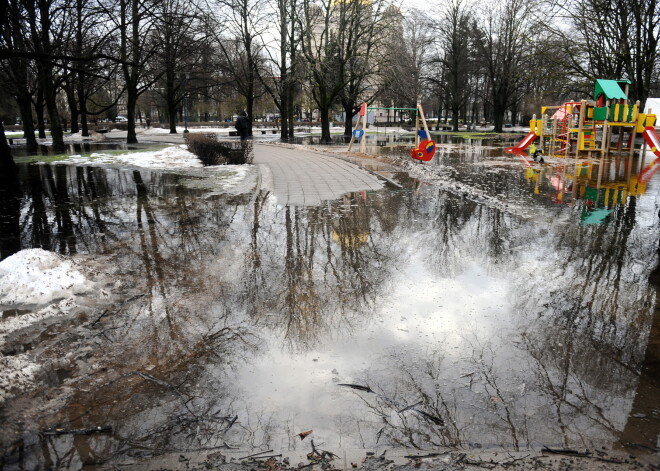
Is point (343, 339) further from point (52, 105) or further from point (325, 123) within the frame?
point (325, 123)

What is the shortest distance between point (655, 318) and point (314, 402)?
354cm

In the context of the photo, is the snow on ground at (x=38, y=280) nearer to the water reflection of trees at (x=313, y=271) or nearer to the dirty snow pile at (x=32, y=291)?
the dirty snow pile at (x=32, y=291)

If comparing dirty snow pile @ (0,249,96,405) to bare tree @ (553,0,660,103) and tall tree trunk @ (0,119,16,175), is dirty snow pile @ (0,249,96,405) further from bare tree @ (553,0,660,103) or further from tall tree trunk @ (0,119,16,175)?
bare tree @ (553,0,660,103)

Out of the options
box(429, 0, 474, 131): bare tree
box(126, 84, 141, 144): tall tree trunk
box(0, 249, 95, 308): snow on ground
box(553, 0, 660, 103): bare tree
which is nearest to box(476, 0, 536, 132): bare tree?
box(429, 0, 474, 131): bare tree

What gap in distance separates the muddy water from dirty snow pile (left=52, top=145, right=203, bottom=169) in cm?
970

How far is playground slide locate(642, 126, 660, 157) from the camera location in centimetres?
1942

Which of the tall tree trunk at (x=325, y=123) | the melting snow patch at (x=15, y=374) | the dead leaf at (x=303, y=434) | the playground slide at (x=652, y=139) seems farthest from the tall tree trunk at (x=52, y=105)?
the playground slide at (x=652, y=139)

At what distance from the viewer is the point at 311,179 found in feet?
44.7

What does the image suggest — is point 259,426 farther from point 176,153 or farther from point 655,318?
point 176,153

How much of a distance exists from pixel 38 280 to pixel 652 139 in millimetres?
22393

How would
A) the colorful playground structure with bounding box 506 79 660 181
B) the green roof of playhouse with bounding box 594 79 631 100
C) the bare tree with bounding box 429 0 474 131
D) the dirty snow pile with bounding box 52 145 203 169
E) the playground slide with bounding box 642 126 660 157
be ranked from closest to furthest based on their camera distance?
the dirty snow pile with bounding box 52 145 203 169 → the playground slide with bounding box 642 126 660 157 → the colorful playground structure with bounding box 506 79 660 181 → the green roof of playhouse with bounding box 594 79 631 100 → the bare tree with bounding box 429 0 474 131

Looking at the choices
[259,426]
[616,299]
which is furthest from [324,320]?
[616,299]

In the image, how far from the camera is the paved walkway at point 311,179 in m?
11.2

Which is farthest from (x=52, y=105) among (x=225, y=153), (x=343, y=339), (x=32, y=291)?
(x=343, y=339)
